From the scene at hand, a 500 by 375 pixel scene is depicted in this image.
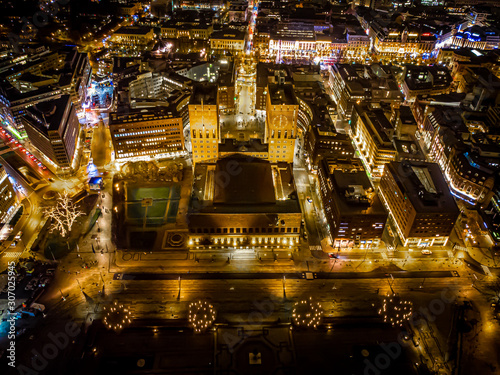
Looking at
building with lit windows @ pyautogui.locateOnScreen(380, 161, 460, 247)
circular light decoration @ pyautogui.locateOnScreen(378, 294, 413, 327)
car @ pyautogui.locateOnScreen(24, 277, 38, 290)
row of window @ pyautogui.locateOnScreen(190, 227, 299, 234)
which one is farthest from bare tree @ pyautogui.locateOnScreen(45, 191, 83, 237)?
building with lit windows @ pyautogui.locateOnScreen(380, 161, 460, 247)

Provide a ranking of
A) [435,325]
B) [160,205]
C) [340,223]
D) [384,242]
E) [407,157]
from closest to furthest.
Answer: [435,325]
[340,223]
[384,242]
[160,205]
[407,157]

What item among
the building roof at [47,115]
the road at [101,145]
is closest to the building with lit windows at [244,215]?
the road at [101,145]

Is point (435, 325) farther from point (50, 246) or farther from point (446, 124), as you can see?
point (50, 246)

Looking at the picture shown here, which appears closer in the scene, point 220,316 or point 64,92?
point 220,316

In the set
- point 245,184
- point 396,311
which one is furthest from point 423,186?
point 245,184

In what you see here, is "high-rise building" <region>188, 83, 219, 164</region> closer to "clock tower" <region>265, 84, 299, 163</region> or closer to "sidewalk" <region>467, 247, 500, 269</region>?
"clock tower" <region>265, 84, 299, 163</region>

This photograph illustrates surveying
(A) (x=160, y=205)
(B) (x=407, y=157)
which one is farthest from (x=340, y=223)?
(A) (x=160, y=205)

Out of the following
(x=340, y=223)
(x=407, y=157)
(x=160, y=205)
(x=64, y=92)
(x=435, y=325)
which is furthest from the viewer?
(x=64, y=92)
